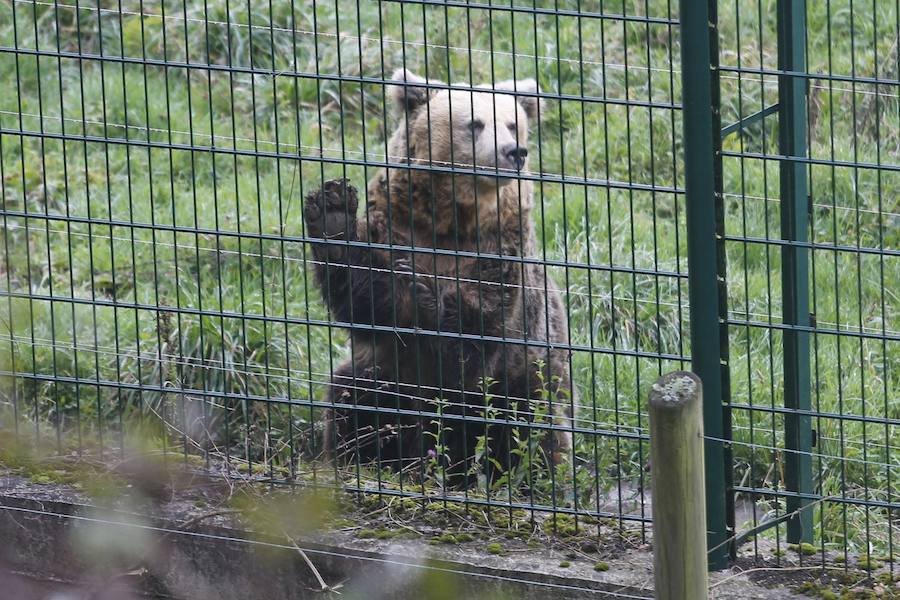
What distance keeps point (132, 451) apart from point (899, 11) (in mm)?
2870

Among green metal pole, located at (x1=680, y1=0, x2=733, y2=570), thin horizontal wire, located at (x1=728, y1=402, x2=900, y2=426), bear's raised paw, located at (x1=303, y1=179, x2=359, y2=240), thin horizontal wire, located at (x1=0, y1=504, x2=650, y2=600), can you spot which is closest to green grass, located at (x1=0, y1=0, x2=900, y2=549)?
bear's raised paw, located at (x1=303, y1=179, x2=359, y2=240)

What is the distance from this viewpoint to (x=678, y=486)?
346cm

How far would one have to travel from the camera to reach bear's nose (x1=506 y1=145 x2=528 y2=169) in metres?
6.14

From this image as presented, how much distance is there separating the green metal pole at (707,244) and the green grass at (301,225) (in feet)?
2.17

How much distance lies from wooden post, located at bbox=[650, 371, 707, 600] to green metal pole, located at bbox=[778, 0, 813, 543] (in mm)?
871

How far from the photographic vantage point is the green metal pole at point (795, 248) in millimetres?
4230

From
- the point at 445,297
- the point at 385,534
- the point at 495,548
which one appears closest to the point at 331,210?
the point at 445,297

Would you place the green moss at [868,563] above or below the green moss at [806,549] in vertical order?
below

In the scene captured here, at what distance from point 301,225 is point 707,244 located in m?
3.12

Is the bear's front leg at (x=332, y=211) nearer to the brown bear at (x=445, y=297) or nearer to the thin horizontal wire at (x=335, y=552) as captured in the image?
the brown bear at (x=445, y=297)

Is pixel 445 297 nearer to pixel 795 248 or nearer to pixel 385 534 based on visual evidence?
pixel 385 534

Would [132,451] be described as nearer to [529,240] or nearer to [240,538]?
[240,538]

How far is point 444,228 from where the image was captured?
21.4 feet

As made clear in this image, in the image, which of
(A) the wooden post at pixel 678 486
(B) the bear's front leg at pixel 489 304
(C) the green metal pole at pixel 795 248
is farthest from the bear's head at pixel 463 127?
(A) the wooden post at pixel 678 486
